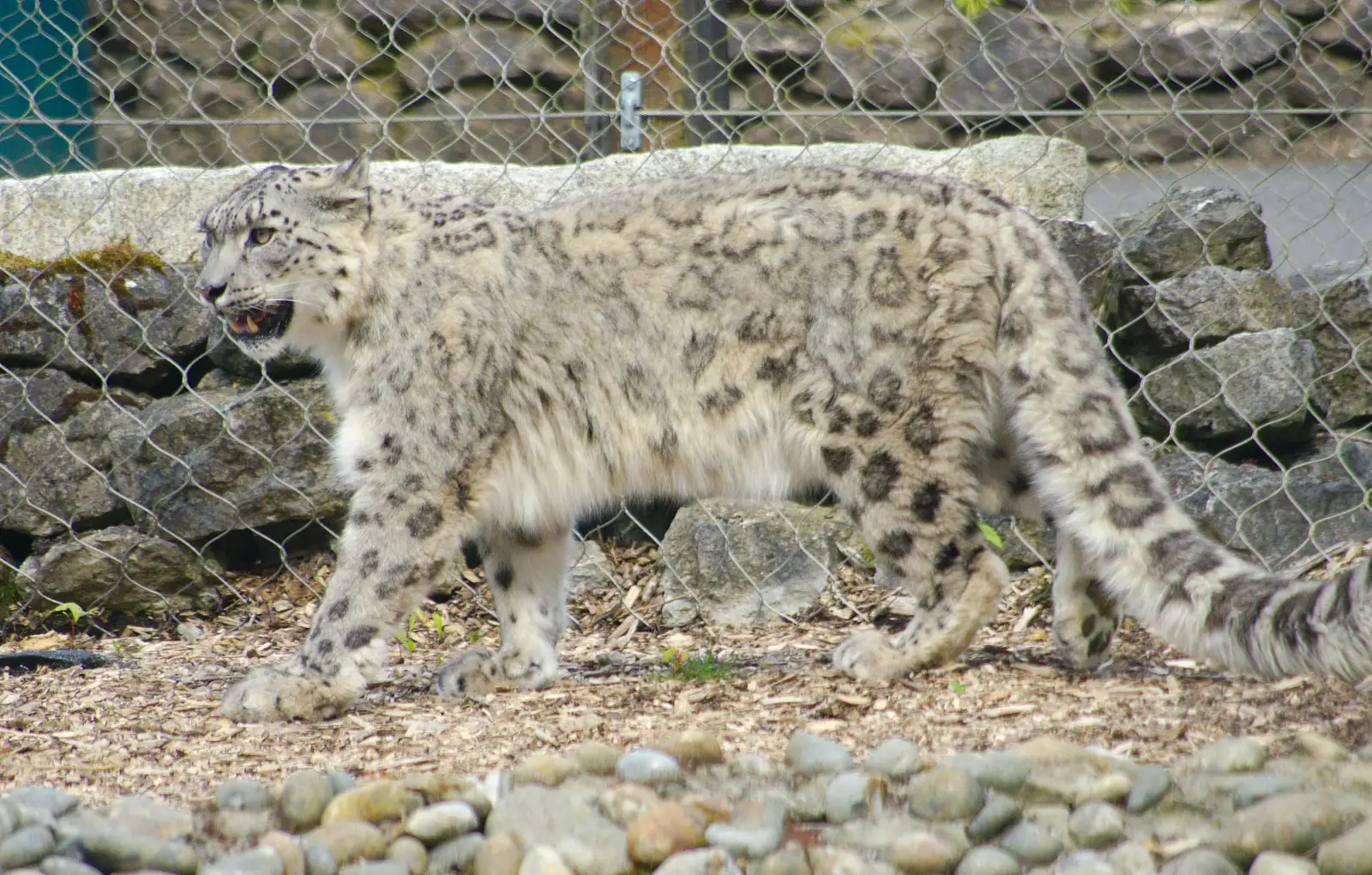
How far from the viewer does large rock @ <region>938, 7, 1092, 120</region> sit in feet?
21.8

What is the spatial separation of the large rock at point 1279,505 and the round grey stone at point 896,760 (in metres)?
2.40

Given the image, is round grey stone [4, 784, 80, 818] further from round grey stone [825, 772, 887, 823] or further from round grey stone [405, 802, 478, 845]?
round grey stone [825, 772, 887, 823]

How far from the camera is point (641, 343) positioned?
348cm

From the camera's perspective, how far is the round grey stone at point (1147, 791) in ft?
6.88

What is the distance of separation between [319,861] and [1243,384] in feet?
11.8

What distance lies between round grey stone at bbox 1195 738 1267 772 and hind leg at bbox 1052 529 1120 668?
1.06 metres

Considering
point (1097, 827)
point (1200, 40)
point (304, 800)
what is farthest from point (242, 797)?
point (1200, 40)

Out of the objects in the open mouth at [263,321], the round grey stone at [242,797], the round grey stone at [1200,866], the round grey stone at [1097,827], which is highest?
the open mouth at [263,321]

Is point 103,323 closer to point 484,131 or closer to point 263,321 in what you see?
point 263,321

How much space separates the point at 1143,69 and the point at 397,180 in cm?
376

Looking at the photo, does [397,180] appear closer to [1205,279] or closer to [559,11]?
[559,11]

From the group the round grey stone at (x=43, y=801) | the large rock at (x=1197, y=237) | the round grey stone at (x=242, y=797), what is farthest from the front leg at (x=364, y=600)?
the large rock at (x=1197, y=237)

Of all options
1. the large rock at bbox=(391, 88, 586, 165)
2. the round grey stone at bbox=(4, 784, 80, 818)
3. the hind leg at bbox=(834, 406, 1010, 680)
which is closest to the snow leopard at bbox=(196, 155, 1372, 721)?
the hind leg at bbox=(834, 406, 1010, 680)

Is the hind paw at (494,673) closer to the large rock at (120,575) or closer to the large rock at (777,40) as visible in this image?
the large rock at (120,575)
